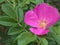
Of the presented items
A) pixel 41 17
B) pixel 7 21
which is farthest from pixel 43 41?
pixel 7 21

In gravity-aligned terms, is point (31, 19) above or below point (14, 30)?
above

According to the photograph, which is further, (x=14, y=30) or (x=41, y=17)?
(x=14, y=30)

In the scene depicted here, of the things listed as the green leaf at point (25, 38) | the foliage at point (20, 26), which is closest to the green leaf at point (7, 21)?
the foliage at point (20, 26)

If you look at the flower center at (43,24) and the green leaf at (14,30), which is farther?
the green leaf at (14,30)

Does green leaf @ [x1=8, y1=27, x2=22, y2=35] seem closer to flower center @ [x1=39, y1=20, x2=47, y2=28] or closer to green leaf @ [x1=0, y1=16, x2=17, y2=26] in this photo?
green leaf @ [x1=0, y1=16, x2=17, y2=26]

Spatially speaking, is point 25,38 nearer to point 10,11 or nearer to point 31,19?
point 31,19

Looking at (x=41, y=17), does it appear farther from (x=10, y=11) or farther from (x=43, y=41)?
(x=10, y=11)

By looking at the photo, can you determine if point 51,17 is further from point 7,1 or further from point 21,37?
point 7,1

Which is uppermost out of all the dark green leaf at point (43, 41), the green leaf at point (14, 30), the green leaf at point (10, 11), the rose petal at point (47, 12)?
the rose petal at point (47, 12)

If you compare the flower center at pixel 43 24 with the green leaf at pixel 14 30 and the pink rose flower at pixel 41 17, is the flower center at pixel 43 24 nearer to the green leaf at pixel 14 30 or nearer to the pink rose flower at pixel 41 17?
the pink rose flower at pixel 41 17
